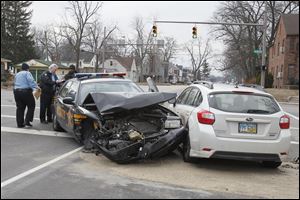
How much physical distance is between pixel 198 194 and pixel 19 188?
A: 237cm

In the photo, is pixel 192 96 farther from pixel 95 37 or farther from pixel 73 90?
pixel 95 37

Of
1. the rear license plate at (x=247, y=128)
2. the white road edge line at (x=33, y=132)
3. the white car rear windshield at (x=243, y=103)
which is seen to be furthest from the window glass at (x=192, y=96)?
the white road edge line at (x=33, y=132)

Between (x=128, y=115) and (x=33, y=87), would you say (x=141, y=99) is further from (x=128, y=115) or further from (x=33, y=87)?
(x=33, y=87)

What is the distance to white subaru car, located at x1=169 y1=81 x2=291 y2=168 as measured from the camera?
688 centimetres

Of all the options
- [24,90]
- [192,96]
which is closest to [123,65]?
[24,90]

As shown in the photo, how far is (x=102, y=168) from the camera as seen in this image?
22.9ft

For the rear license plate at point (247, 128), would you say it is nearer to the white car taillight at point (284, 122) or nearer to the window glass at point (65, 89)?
the white car taillight at point (284, 122)

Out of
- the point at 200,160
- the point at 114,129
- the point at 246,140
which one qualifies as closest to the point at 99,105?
the point at 114,129

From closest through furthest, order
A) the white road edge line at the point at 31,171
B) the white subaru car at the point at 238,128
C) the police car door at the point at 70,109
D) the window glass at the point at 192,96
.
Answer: the white road edge line at the point at 31,171 < the white subaru car at the point at 238,128 < the window glass at the point at 192,96 < the police car door at the point at 70,109

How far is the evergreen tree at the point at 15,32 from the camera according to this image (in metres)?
58.0

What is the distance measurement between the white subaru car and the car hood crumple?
686 mm

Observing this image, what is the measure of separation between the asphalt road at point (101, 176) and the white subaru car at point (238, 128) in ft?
1.13

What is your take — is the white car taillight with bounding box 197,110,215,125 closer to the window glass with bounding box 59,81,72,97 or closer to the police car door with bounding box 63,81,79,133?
the police car door with bounding box 63,81,79,133

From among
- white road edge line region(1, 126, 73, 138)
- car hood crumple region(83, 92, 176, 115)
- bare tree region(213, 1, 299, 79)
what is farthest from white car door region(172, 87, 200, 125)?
bare tree region(213, 1, 299, 79)
